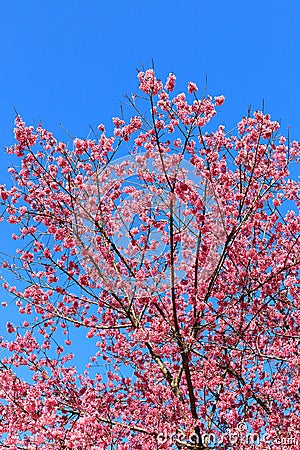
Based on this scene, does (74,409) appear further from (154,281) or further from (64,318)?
(154,281)

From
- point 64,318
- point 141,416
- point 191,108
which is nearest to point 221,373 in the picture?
point 141,416

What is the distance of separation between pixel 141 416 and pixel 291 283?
328cm

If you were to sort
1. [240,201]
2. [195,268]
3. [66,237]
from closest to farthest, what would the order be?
[195,268]
[240,201]
[66,237]

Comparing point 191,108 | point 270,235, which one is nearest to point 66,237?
point 191,108

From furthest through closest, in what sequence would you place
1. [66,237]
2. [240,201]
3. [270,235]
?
[270,235] → [66,237] → [240,201]

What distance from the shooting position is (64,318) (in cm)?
759

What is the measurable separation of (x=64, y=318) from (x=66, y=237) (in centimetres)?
128

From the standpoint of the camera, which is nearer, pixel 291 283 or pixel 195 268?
pixel 195 268

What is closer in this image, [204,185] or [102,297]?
[204,185]

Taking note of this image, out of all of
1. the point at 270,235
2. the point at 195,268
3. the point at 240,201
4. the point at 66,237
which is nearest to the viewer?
the point at 195,268

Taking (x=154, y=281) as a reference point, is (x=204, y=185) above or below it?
above

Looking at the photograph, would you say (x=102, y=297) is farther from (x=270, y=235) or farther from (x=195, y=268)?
(x=270, y=235)

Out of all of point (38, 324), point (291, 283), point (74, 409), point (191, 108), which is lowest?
point (74, 409)

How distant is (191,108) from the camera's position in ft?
22.3
